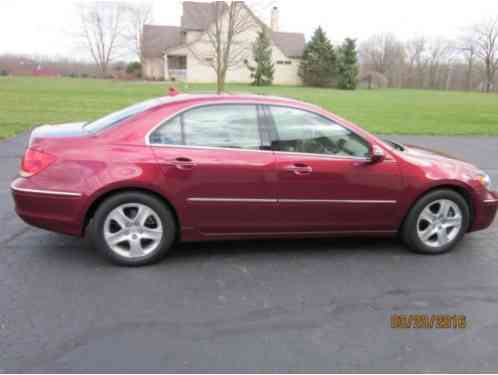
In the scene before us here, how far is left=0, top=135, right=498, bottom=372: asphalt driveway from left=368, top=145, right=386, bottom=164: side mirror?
952 mm

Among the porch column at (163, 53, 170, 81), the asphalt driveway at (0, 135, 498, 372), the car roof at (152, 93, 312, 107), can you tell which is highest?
the porch column at (163, 53, 170, 81)

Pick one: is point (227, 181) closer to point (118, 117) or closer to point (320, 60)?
point (118, 117)

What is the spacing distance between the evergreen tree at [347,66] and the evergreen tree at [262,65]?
8309mm

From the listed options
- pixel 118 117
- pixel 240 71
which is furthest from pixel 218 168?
pixel 240 71

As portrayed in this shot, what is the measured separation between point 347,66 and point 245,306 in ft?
159

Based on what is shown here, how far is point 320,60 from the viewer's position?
4841cm

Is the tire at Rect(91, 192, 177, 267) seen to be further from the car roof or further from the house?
the house

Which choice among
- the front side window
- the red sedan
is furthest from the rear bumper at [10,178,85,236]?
the front side window

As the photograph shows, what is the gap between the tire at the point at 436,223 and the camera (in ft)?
12.8

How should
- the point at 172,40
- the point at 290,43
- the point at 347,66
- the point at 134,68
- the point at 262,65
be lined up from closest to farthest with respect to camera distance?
the point at 262,65 → the point at 347,66 → the point at 172,40 → the point at 290,43 → the point at 134,68

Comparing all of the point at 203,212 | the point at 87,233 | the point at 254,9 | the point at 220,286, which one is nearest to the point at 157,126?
the point at 203,212

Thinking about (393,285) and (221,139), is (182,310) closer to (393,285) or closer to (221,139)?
(221,139)

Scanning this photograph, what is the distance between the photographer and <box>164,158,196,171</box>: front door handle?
11.3 feet

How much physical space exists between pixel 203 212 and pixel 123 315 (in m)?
1.12
